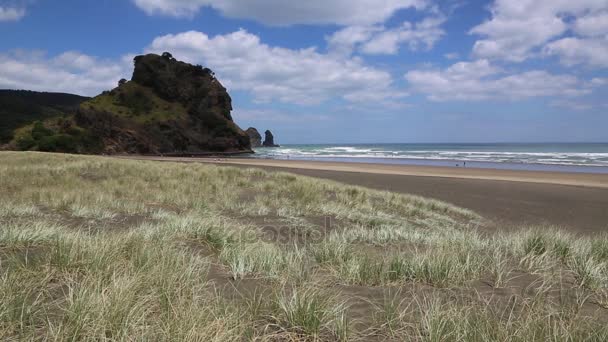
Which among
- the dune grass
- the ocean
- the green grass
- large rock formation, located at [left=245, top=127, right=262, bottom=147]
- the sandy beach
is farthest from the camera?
large rock formation, located at [left=245, top=127, right=262, bottom=147]

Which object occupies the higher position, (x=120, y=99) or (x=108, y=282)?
(x=120, y=99)

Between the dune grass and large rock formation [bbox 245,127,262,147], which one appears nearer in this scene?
the dune grass

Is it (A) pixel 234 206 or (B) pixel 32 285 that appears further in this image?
(A) pixel 234 206

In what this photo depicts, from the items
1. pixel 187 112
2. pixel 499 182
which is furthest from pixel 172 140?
pixel 499 182

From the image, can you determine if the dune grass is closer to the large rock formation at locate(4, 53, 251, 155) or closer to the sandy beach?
the sandy beach

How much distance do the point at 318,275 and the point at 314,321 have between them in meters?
1.49

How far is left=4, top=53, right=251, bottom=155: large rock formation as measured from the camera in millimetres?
77500

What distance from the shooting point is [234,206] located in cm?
1147

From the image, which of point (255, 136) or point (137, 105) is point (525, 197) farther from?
point (255, 136)

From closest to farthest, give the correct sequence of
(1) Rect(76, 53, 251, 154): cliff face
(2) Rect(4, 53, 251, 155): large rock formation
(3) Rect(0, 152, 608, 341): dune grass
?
(3) Rect(0, 152, 608, 341): dune grass → (2) Rect(4, 53, 251, 155): large rock formation → (1) Rect(76, 53, 251, 154): cliff face

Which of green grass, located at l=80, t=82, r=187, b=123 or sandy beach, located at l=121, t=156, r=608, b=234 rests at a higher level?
green grass, located at l=80, t=82, r=187, b=123

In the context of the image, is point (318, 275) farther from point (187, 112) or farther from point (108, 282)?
point (187, 112)

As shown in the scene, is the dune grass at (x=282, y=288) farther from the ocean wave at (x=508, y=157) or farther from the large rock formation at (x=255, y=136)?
the large rock formation at (x=255, y=136)

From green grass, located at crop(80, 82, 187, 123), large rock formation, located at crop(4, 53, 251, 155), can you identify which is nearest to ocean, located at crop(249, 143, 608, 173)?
large rock formation, located at crop(4, 53, 251, 155)
